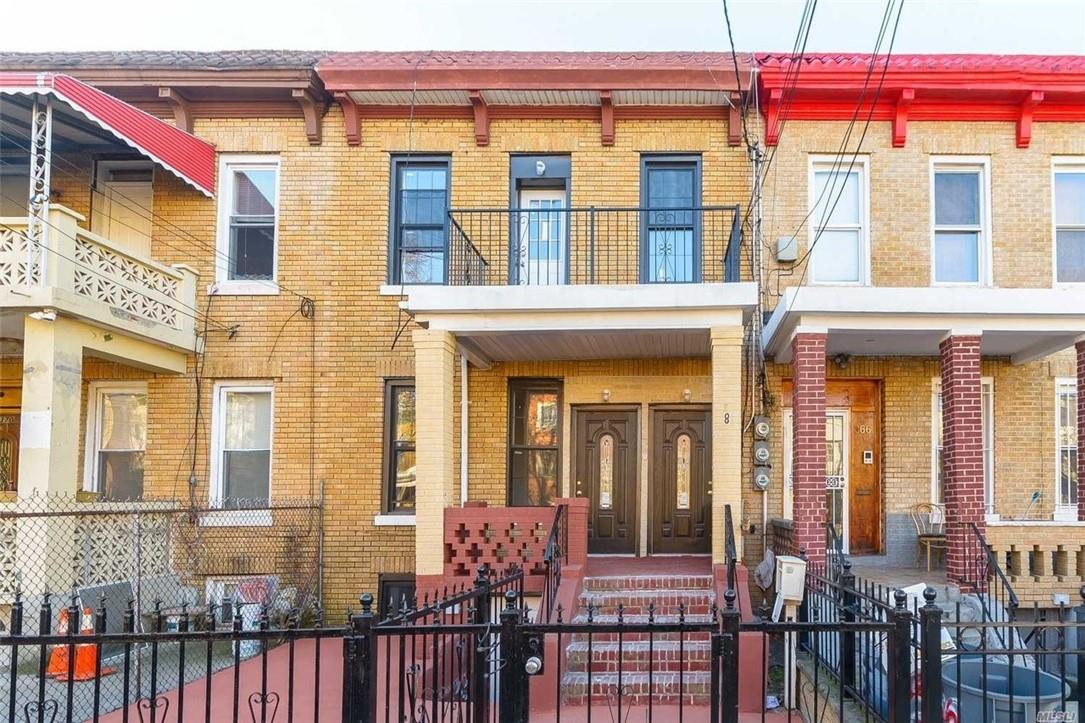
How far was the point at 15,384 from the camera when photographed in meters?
12.2

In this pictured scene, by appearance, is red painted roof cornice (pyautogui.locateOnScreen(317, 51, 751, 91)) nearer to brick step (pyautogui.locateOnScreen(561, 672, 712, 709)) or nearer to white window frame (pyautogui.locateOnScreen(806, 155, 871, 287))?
white window frame (pyautogui.locateOnScreen(806, 155, 871, 287))

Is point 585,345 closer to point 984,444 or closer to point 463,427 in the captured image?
point 463,427

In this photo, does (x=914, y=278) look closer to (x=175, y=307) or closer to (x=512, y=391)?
(x=512, y=391)

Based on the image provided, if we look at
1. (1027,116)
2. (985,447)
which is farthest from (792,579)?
(1027,116)

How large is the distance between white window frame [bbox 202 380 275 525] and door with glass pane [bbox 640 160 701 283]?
571 cm

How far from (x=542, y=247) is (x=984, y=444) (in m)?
6.70

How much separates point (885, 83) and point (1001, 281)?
3.13m

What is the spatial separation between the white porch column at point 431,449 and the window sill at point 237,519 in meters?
3.05

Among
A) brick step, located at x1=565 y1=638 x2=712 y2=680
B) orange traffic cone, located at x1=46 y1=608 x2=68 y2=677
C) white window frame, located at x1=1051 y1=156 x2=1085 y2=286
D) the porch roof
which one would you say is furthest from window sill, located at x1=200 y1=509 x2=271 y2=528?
white window frame, located at x1=1051 y1=156 x2=1085 y2=286

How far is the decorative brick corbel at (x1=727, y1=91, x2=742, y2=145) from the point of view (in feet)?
38.8

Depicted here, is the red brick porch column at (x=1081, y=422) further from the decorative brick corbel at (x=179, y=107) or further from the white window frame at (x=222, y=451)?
the decorative brick corbel at (x=179, y=107)

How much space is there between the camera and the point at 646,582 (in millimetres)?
9750

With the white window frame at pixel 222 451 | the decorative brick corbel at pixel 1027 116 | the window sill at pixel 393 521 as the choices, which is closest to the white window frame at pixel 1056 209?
the decorative brick corbel at pixel 1027 116

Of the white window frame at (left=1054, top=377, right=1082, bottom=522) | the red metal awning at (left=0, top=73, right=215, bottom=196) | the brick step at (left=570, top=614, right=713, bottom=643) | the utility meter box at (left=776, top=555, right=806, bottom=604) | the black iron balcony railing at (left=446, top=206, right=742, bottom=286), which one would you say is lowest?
the brick step at (left=570, top=614, right=713, bottom=643)
